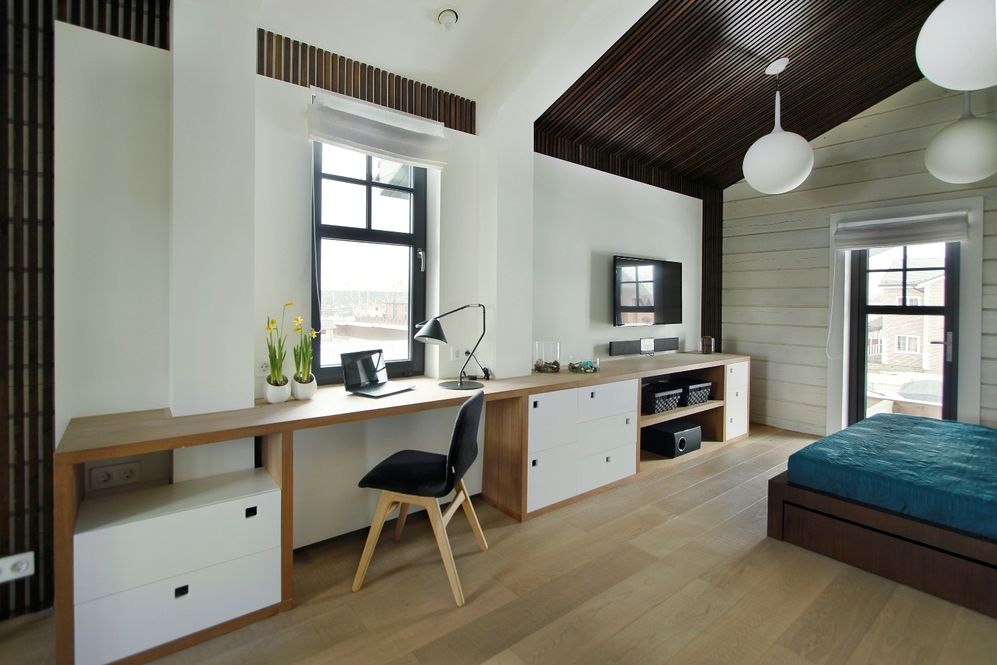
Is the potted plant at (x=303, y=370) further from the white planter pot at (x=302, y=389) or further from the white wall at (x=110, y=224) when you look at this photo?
the white wall at (x=110, y=224)

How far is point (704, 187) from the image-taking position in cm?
484

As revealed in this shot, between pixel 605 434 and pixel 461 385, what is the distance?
112 cm

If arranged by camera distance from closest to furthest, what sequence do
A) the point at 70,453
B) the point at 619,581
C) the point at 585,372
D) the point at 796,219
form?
the point at 70,453, the point at 619,581, the point at 585,372, the point at 796,219

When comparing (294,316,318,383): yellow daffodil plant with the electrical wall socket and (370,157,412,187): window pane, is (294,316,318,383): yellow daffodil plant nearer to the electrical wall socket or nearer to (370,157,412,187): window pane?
(370,157,412,187): window pane

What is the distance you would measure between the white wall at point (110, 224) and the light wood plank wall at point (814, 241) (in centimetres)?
432

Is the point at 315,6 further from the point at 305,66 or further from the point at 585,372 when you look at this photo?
the point at 585,372

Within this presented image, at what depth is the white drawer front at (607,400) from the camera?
118 inches

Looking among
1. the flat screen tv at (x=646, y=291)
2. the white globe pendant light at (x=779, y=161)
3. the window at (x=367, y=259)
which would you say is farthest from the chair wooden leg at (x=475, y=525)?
the white globe pendant light at (x=779, y=161)

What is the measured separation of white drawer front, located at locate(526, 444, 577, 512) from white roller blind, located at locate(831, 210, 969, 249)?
3.17 m

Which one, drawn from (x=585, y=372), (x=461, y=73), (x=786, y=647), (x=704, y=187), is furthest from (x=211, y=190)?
(x=704, y=187)

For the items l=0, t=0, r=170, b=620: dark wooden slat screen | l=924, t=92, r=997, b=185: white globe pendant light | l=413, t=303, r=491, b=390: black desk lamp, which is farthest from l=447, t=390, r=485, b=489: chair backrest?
l=924, t=92, r=997, b=185: white globe pendant light

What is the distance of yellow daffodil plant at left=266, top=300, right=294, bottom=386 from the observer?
220cm

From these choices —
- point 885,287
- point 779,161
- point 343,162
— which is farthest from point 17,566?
point 885,287

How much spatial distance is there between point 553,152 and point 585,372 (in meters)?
1.71
